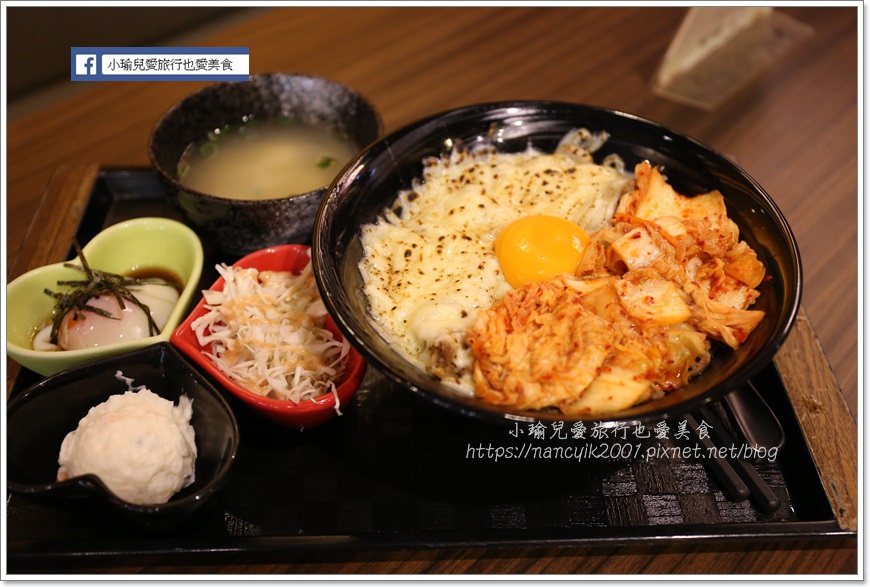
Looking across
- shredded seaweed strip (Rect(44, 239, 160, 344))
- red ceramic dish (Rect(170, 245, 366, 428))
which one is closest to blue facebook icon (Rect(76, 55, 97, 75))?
shredded seaweed strip (Rect(44, 239, 160, 344))

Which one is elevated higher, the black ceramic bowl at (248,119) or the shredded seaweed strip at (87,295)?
the black ceramic bowl at (248,119)

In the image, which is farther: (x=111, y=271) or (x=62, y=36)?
(x=62, y=36)

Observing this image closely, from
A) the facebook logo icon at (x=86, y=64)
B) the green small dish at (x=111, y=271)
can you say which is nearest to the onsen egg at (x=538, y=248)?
the green small dish at (x=111, y=271)

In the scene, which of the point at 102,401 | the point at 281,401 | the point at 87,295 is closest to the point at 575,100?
the point at 281,401

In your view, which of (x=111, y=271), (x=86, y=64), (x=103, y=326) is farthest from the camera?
(x=86, y=64)

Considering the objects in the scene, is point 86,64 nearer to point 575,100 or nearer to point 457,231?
point 457,231

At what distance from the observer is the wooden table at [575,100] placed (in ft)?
5.92

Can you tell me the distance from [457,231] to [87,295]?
47.6 inches

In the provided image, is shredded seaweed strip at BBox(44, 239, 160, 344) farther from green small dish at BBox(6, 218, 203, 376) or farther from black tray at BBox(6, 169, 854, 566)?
black tray at BBox(6, 169, 854, 566)

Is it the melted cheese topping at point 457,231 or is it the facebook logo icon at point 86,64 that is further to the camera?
the facebook logo icon at point 86,64

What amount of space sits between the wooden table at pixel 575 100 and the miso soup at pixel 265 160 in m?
0.43

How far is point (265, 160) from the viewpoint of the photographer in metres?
2.73

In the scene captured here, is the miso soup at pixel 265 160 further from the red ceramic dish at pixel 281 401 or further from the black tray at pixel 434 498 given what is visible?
the black tray at pixel 434 498
